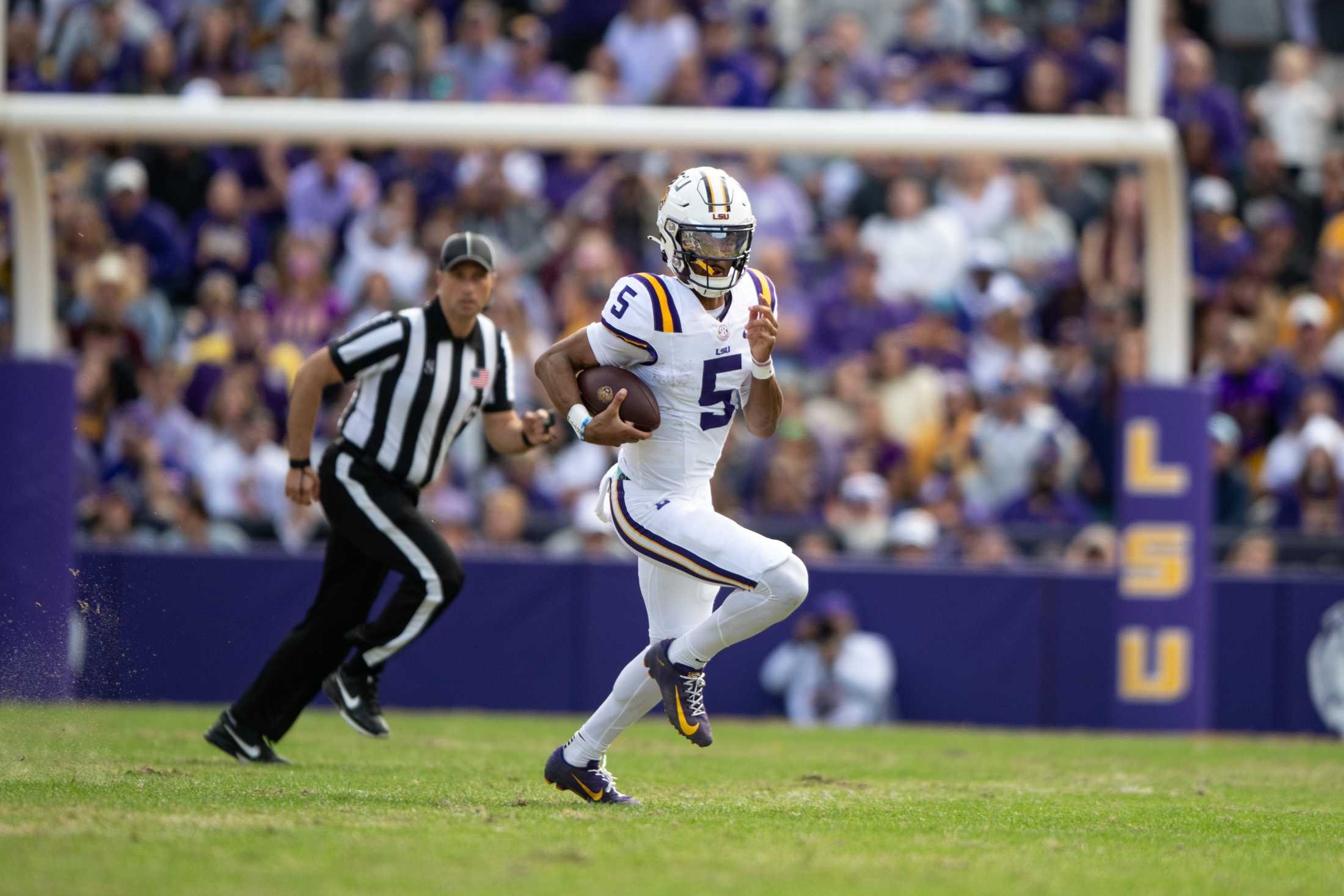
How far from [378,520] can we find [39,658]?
4.89ft

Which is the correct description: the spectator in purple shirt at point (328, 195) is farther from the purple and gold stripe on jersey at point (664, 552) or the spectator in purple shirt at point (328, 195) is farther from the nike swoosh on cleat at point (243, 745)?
the purple and gold stripe on jersey at point (664, 552)

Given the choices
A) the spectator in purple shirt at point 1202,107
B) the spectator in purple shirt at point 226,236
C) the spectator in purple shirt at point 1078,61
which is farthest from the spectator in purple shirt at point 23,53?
the spectator in purple shirt at point 1202,107

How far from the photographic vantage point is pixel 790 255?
43.8 feet

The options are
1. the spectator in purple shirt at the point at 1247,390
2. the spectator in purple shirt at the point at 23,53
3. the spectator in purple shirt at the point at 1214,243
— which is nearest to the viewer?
the spectator in purple shirt at the point at 23,53

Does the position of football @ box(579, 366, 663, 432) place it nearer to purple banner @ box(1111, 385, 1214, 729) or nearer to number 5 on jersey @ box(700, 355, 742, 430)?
number 5 on jersey @ box(700, 355, 742, 430)

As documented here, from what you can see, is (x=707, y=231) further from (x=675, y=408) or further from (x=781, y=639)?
(x=781, y=639)

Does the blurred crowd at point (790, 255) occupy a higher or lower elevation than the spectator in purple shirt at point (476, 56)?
lower

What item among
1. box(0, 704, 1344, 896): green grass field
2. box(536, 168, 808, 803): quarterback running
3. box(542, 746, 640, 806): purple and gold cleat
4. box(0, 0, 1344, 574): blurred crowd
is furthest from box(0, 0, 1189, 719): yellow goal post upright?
box(542, 746, 640, 806): purple and gold cleat

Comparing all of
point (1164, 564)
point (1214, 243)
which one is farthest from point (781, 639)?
point (1214, 243)

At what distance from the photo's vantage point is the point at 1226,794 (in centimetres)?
702

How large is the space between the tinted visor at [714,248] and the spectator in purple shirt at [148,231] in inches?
321

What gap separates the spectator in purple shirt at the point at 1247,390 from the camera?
1209 centimetres

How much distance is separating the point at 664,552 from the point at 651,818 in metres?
0.82

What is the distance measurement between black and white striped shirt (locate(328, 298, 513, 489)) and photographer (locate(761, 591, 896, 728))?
147 inches
